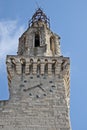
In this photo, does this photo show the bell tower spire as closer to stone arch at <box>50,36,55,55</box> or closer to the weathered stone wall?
stone arch at <box>50,36,55,55</box>

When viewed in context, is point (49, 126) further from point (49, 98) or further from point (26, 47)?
point (26, 47)

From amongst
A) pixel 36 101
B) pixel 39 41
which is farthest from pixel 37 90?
pixel 39 41

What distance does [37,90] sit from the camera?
91.8 ft

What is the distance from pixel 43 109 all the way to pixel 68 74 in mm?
4377

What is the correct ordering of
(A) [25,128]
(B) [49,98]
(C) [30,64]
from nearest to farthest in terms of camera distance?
(A) [25,128], (B) [49,98], (C) [30,64]

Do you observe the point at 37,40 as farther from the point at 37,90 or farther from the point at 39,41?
the point at 37,90

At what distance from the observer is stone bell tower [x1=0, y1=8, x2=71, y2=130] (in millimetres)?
25953

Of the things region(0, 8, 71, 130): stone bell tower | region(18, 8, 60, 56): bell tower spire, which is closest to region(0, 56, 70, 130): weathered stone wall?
region(0, 8, 71, 130): stone bell tower

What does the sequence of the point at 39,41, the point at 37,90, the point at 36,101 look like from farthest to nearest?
the point at 39,41 < the point at 37,90 < the point at 36,101

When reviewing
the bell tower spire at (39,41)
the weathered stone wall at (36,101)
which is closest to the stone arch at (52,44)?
the bell tower spire at (39,41)

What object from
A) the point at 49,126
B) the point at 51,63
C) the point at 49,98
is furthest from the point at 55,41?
the point at 49,126

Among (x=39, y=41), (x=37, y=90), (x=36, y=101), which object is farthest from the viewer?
(x=39, y=41)

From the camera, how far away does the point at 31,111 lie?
26.5 meters

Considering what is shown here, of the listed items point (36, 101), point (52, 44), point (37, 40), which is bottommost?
point (36, 101)
